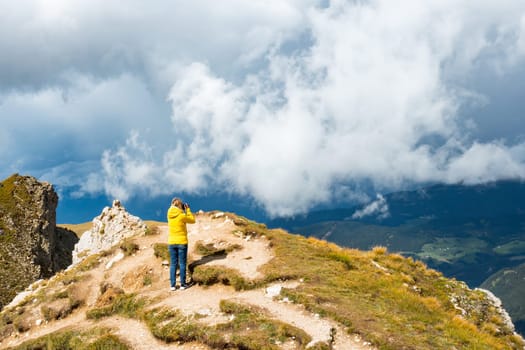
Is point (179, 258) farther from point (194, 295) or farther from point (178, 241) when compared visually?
point (194, 295)

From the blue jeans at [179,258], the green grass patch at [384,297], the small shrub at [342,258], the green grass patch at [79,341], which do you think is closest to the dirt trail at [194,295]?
the green grass patch at [79,341]

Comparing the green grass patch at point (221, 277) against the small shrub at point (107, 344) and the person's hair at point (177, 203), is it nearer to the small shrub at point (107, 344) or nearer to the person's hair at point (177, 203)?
the person's hair at point (177, 203)

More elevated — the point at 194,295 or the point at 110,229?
the point at 110,229

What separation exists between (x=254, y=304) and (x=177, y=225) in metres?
8.12

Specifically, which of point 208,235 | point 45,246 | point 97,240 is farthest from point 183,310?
point 45,246

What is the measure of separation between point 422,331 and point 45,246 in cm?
7768

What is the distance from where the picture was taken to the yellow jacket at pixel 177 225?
85.4ft

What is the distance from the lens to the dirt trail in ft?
63.0

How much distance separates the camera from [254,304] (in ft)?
71.1

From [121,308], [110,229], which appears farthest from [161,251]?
[110,229]

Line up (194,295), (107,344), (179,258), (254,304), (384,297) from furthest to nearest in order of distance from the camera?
(179,258)
(194,295)
(384,297)
(254,304)
(107,344)

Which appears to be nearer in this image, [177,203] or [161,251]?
[177,203]

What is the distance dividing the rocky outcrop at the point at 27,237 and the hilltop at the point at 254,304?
38913mm

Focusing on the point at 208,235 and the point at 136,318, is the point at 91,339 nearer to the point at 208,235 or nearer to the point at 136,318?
the point at 136,318
